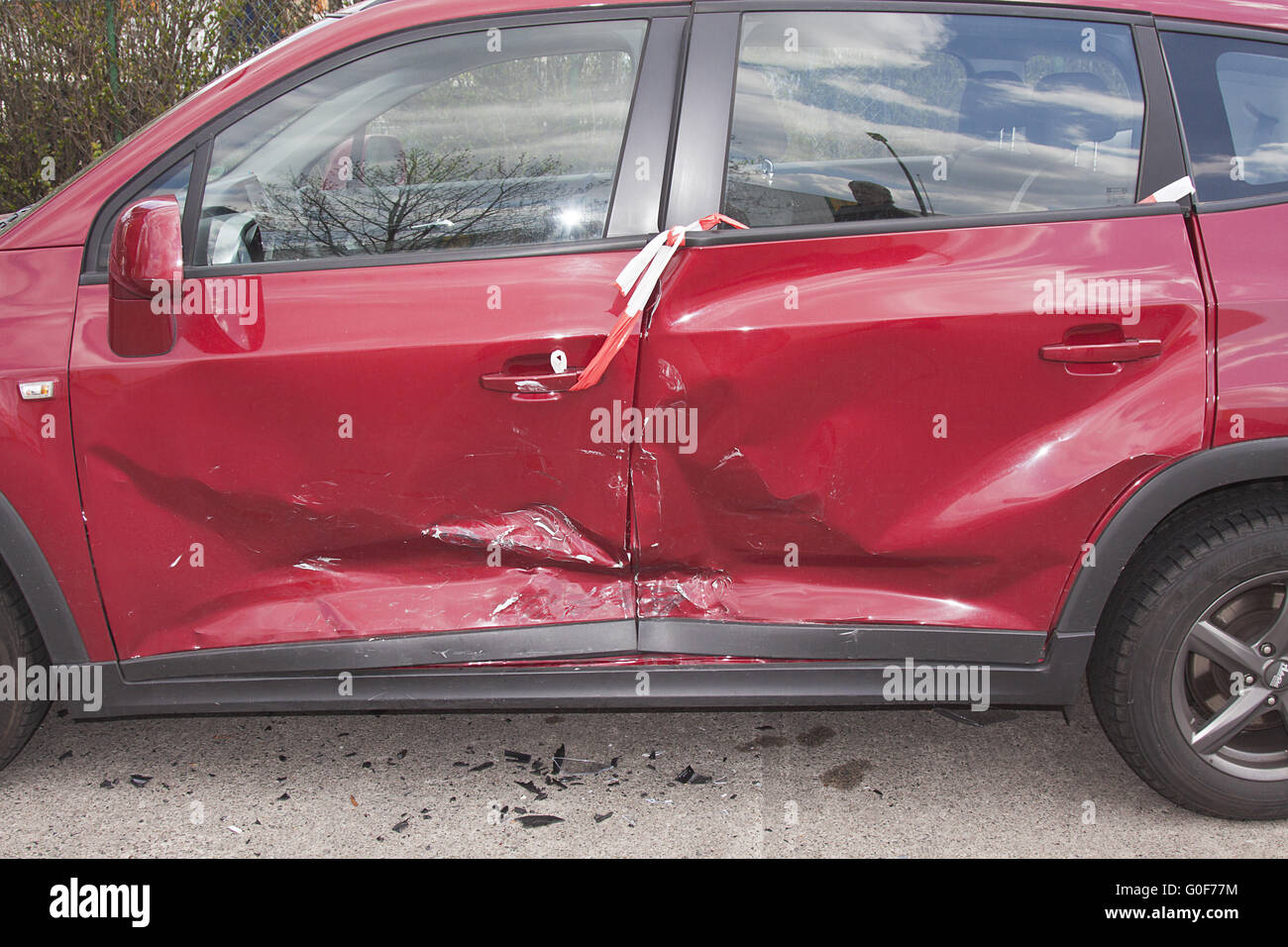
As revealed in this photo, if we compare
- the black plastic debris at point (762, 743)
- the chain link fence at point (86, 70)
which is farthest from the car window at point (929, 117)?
the chain link fence at point (86, 70)

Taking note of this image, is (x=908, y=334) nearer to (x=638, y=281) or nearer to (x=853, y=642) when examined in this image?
(x=638, y=281)

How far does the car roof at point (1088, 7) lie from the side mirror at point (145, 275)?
2.36 ft

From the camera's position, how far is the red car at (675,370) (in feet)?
7.70

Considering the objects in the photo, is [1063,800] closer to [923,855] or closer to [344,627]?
[923,855]

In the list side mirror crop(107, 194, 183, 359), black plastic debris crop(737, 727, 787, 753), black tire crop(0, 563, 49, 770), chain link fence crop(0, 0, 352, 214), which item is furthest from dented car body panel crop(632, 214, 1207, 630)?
chain link fence crop(0, 0, 352, 214)

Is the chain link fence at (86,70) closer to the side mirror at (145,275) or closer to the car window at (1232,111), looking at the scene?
the side mirror at (145,275)

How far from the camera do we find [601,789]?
9.16 feet

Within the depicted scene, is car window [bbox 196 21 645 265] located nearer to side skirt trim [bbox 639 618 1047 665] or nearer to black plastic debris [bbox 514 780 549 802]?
side skirt trim [bbox 639 618 1047 665]

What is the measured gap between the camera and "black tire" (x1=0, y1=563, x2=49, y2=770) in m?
2.51

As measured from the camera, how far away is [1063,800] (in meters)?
2.76

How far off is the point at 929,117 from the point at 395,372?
1277mm

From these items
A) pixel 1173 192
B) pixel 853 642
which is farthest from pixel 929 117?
pixel 853 642

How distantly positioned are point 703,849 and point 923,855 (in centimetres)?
50

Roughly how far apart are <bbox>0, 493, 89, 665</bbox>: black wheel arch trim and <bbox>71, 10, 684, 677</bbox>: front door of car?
0.10 m
